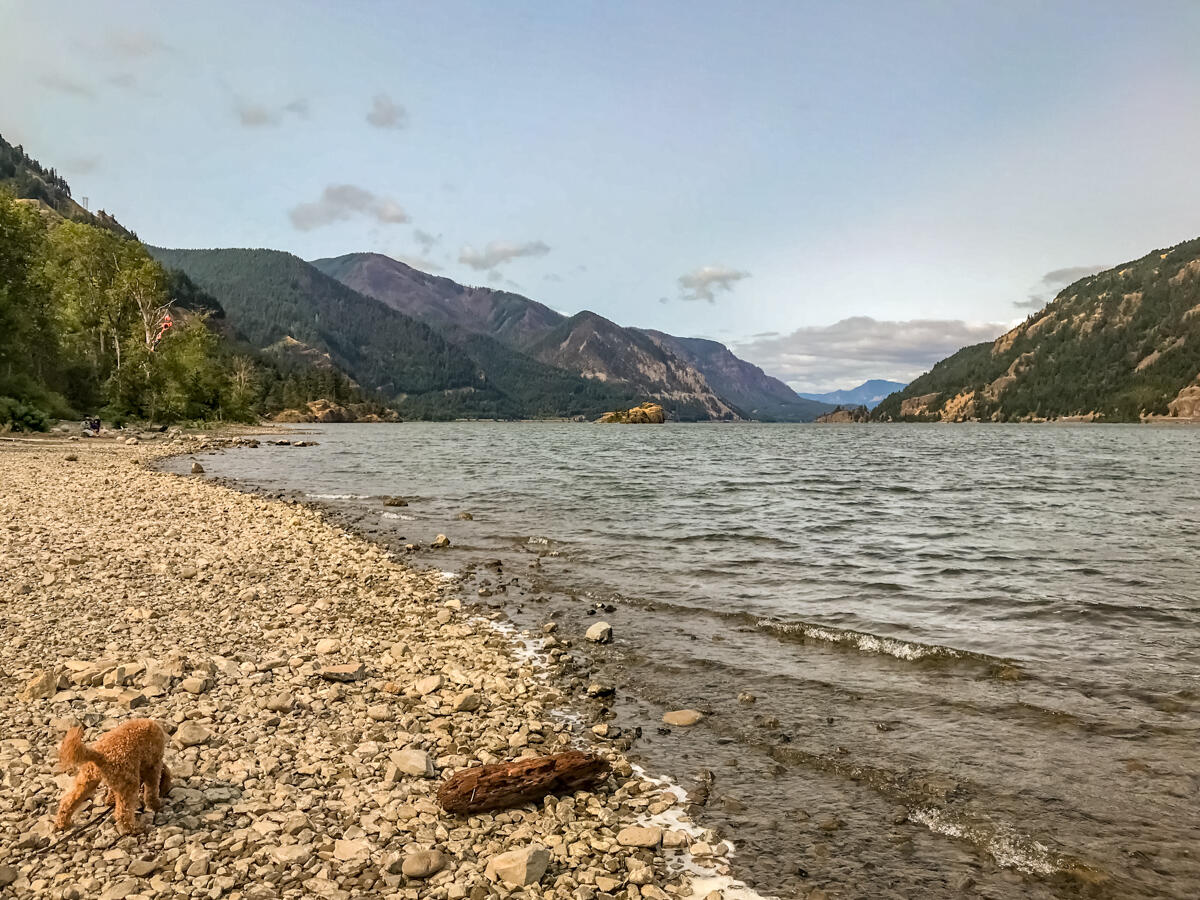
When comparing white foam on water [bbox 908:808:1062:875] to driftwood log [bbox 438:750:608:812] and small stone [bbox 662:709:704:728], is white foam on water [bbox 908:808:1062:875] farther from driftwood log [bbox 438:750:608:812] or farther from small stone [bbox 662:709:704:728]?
driftwood log [bbox 438:750:608:812]

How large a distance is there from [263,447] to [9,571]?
201 feet

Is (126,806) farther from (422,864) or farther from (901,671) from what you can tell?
(901,671)

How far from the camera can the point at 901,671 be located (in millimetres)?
11062

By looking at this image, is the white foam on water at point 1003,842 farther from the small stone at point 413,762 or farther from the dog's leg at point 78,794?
the dog's leg at point 78,794

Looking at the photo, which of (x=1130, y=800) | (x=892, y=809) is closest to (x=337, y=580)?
(x=892, y=809)

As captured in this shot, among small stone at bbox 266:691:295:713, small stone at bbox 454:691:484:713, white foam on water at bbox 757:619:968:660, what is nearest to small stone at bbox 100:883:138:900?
small stone at bbox 266:691:295:713

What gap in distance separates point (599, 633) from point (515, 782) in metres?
5.79

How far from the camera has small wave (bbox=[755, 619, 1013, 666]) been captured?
11.6 metres

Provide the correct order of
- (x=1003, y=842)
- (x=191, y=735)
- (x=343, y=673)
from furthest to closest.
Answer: (x=343, y=673)
(x=191, y=735)
(x=1003, y=842)

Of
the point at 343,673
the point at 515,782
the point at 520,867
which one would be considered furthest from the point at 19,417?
the point at 520,867

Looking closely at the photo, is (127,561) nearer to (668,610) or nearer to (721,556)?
(668,610)

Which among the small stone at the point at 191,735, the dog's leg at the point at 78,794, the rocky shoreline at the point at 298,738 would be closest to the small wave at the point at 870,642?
the rocky shoreline at the point at 298,738

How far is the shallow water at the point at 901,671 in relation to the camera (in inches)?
247

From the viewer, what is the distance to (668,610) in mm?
14539
